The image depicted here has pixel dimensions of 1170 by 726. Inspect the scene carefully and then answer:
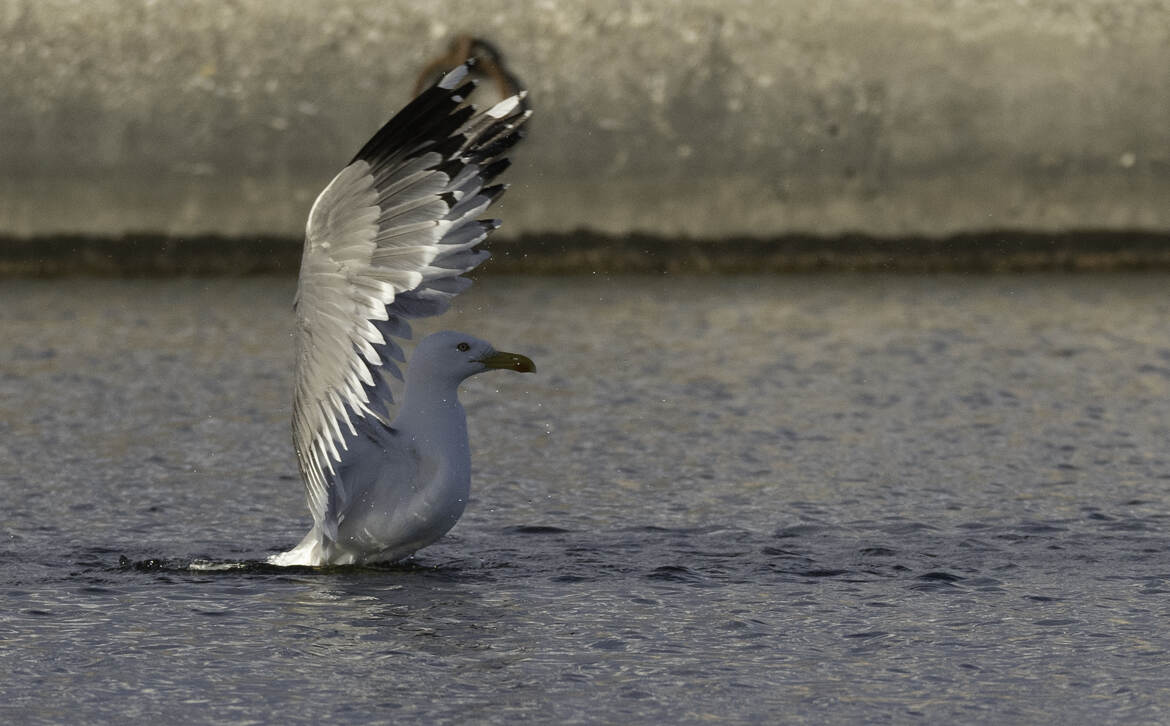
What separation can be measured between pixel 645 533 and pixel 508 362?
1.07 meters

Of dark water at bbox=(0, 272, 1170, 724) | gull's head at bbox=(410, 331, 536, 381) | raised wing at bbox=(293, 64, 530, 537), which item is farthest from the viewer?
gull's head at bbox=(410, 331, 536, 381)

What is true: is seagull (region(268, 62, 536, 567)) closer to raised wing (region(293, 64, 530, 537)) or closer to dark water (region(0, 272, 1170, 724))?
raised wing (region(293, 64, 530, 537))

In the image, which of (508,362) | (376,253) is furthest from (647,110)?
(376,253)

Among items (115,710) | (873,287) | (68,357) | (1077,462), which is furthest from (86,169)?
(115,710)

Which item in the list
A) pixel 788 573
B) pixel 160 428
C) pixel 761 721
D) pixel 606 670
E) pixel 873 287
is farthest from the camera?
pixel 873 287

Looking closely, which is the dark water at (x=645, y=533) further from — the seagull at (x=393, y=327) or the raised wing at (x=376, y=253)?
the raised wing at (x=376, y=253)

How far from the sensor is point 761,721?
19.9 ft

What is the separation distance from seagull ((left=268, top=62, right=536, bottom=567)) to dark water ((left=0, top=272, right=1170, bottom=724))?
315mm

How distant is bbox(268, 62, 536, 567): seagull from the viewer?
7.61m

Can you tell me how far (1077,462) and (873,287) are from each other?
743cm

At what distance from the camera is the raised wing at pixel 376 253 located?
7586 millimetres

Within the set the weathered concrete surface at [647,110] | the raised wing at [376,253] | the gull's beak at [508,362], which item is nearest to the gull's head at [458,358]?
the gull's beak at [508,362]

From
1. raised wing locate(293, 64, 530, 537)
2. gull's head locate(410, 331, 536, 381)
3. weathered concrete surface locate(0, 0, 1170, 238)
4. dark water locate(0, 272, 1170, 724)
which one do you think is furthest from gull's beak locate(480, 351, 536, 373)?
weathered concrete surface locate(0, 0, 1170, 238)

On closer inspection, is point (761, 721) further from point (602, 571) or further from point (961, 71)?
point (961, 71)
